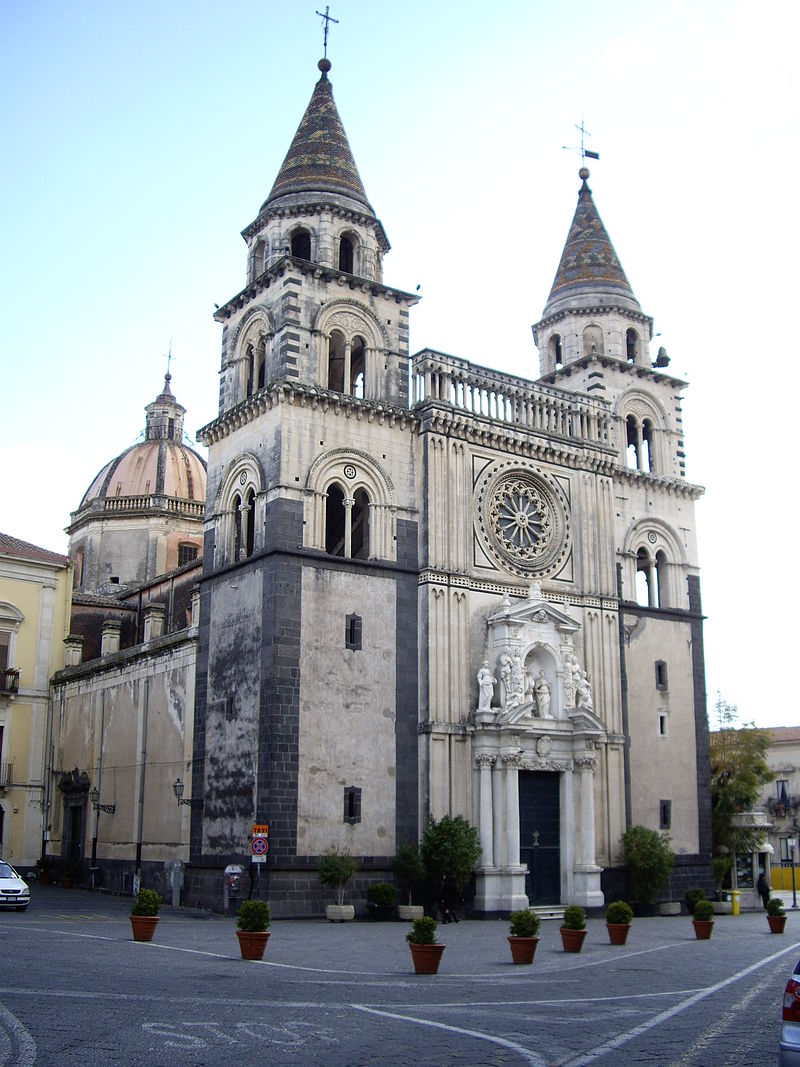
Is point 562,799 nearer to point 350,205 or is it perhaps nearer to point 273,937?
point 273,937

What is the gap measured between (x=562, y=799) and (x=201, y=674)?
39.8 ft

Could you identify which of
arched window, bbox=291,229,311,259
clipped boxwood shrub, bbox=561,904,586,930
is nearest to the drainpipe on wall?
arched window, bbox=291,229,311,259

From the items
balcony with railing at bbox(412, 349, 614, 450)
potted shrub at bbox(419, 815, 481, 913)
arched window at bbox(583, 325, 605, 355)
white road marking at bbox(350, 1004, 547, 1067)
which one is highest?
arched window at bbox(583, 325, 605, 355)

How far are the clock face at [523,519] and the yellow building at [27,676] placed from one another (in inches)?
834

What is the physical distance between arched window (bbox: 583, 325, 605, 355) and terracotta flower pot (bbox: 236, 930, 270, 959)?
30.6m

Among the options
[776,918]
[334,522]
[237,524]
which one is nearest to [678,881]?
[776,918]

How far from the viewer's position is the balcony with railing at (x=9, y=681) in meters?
47.8

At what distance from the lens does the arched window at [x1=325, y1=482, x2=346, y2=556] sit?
37.6m

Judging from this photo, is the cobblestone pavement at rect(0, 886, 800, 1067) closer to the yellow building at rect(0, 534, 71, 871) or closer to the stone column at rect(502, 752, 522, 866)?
the stone column at rect(502, 752, 522, 866)

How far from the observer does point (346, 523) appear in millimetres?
35250

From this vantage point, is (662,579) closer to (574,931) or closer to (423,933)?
(574,931)

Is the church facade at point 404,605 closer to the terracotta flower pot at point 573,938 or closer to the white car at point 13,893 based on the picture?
the white car at point 13,893

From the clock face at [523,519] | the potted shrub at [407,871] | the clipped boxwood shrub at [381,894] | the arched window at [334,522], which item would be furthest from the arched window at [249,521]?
the clipped boxwood shrub at [381,894]

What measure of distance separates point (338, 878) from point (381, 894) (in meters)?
1.44
